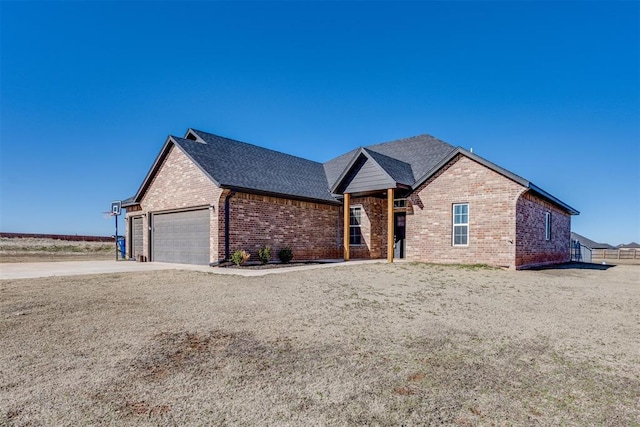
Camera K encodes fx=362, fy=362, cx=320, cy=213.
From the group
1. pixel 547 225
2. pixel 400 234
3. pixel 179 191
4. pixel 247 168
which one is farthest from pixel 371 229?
pixel 179 191

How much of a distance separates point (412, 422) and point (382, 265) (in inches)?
460

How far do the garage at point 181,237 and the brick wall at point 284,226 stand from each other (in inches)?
56.0

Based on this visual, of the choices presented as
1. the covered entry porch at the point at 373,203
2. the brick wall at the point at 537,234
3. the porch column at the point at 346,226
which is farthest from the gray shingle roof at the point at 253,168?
the brick wall at the point at 537,234

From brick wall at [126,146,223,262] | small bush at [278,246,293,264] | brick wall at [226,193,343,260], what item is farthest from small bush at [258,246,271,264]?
brick wall at [126,146,223,262]

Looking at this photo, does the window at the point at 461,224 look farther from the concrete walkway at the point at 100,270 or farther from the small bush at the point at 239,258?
the small bush at the point at 239,258

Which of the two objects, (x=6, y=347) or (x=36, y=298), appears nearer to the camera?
(x=6, y=347)

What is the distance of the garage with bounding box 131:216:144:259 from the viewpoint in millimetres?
20266

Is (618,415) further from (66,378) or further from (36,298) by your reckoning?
(36,298)

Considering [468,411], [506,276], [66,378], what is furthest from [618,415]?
[506,276]

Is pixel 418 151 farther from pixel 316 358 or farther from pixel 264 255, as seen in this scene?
pixel 316 358

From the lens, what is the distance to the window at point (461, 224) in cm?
1503

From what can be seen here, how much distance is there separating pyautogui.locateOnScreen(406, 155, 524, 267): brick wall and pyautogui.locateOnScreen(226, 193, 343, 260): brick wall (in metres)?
4.34

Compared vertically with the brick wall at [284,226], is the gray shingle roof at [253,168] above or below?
above

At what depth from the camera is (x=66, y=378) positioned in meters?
3.74
